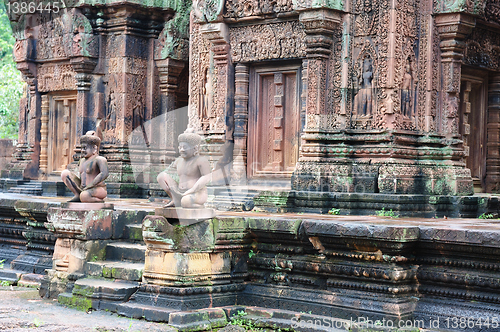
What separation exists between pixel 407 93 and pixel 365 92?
22.0 inches

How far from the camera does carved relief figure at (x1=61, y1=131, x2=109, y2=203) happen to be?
8.20 metres

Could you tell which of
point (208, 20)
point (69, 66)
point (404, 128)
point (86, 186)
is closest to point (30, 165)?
point (69, 66)

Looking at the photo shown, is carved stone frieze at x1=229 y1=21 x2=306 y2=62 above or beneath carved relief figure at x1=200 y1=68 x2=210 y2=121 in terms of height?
above

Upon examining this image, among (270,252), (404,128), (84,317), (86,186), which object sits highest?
(404,128)

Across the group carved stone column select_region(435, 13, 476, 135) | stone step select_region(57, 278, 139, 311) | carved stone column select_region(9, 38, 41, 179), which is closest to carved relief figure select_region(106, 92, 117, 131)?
carved stone column select_region(9, 38, 41, 179)

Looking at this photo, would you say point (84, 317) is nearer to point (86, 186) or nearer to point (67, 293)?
point (67, 293)

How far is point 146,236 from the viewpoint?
7094mm

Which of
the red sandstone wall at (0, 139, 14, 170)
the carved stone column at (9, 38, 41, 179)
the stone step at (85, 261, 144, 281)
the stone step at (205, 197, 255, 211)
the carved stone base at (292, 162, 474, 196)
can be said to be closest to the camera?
the stone step at (85, 261, 144, 281)

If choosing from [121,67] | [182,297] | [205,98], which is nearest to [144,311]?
[182,297]

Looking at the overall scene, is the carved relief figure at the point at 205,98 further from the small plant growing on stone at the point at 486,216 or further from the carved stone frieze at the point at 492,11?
the small plant growing on stone at the point at 486,216

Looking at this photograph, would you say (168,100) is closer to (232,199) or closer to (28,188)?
(28,188)

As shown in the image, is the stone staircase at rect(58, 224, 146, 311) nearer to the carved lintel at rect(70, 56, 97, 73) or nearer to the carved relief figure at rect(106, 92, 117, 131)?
the carved relief figure at rect(106, 92, 117, 131)

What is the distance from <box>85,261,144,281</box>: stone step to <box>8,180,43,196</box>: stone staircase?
7.05 meters

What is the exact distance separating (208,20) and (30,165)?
6168 millimetres
